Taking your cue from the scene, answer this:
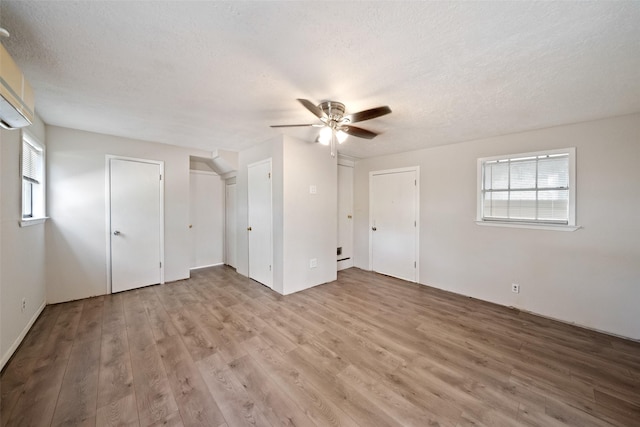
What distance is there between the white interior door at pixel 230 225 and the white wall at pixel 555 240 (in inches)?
142

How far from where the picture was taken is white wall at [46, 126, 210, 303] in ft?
10.1

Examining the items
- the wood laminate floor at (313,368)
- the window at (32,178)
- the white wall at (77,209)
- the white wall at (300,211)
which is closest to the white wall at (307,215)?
the white wall at (300,211)

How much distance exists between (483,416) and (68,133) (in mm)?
5273

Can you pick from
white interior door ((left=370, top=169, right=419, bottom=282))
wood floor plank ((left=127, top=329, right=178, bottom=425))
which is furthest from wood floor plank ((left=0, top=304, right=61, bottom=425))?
white interior door ((left=370, top=169, right=419, bottom=282))

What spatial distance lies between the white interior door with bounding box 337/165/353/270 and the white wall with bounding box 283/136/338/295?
0.72 metres

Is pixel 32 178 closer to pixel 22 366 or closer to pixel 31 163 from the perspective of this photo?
pixel 31 163

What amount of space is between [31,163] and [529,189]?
19.8 ft

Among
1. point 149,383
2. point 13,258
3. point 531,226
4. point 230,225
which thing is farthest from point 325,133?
point 230,225

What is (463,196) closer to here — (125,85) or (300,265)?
(300,265)

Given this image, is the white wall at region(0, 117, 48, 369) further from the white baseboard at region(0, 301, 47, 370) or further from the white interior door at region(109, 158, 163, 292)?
the white interior door at region(109, 158, 163, 292)

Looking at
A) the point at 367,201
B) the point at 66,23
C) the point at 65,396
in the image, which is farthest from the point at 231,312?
the point at 367,201

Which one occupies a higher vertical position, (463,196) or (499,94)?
(499,94)

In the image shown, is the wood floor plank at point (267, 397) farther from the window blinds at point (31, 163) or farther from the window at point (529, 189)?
the window at point (529, 189)

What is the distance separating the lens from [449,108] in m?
2.37
